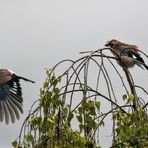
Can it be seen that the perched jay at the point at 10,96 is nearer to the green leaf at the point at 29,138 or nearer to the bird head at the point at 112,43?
the bird head at the point at 112,43

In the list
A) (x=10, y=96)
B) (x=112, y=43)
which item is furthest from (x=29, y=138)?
(x=10, y=96)

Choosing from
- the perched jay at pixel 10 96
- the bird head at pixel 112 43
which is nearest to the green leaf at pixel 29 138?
the bird head at pixel 112 43

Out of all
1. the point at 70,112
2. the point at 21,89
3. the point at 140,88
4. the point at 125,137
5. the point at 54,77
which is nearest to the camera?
the point at 125,137

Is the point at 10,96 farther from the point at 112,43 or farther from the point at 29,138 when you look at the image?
the point at 29,138

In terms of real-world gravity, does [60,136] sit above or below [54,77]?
below

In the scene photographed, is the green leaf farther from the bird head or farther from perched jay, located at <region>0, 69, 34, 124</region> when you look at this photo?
perched jay, located at <region>0, 69, 34, 124</region>

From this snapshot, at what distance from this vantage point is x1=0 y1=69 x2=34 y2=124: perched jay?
11422 mm

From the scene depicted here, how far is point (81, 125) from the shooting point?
4516 millimetres

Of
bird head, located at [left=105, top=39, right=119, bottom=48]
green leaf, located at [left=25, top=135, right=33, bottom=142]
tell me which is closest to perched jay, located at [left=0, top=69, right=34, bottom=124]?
bird head, located at [left=105, top=39, right=119, bottom=48]

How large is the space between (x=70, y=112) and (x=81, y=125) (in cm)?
17

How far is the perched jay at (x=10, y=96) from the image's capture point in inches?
450

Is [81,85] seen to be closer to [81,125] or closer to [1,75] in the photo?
[81,125]

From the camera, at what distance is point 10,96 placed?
1227 centimetres

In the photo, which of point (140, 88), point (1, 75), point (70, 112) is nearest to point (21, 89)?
point (1, 75)
